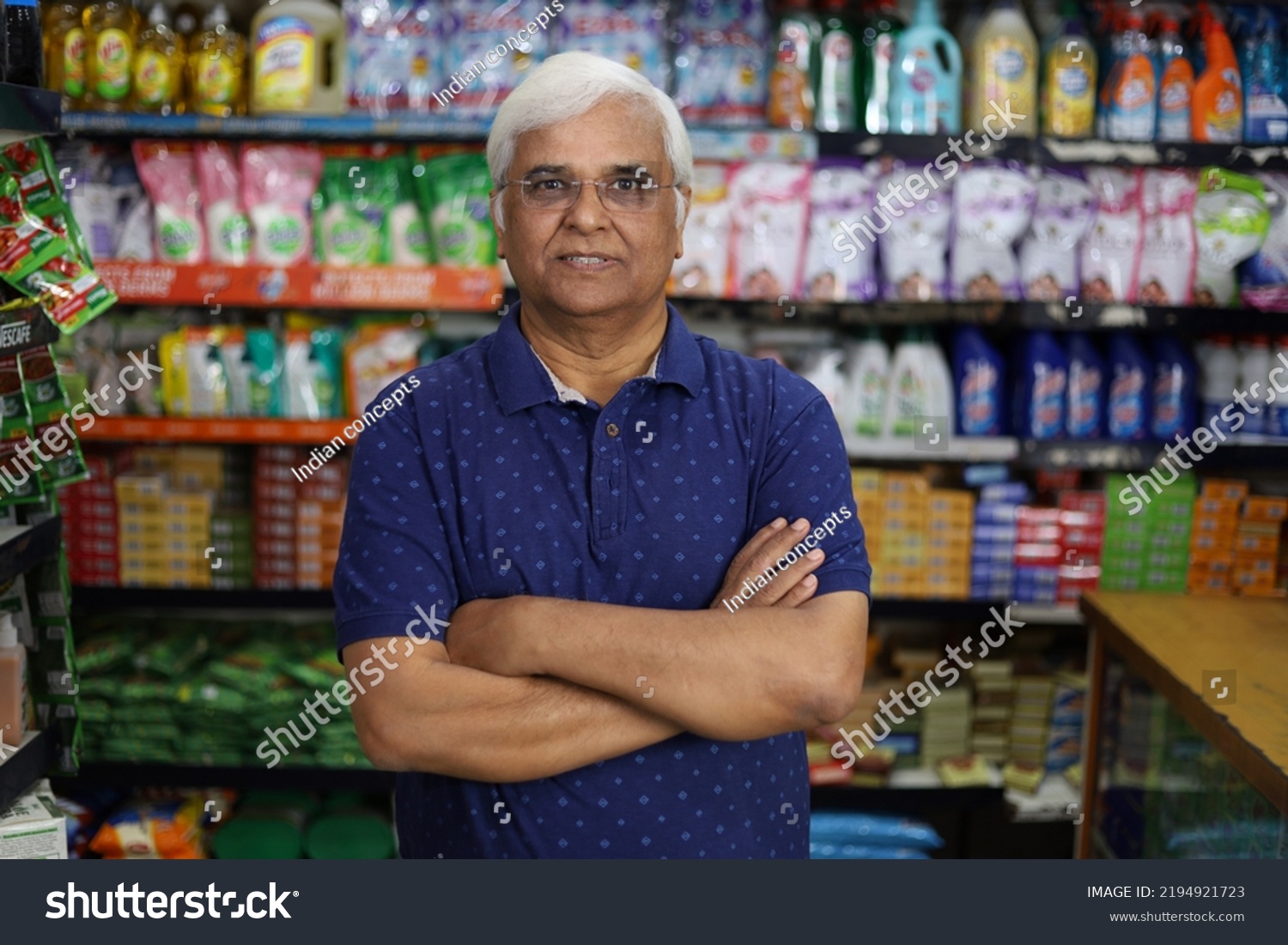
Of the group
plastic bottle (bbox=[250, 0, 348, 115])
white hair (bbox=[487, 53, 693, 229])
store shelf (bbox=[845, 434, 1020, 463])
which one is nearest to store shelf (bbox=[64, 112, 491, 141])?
plastic bottle (bbox=[250, 0, 348, 115])

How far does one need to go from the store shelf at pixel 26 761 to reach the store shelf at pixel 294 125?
5.49 ft

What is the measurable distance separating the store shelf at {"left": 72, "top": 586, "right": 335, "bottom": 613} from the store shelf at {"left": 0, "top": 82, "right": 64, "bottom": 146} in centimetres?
161

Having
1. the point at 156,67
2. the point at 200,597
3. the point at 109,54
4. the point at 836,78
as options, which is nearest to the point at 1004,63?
the point at 836,78

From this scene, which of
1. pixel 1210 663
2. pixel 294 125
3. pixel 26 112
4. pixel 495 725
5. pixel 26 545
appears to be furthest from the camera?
pixel 294 125

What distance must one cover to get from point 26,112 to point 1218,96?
2.83 m

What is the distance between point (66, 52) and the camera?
319 cm

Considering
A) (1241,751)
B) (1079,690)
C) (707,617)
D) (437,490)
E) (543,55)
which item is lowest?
(1079,690)

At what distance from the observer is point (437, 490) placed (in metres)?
1.55

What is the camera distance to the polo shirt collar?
1.59 metres

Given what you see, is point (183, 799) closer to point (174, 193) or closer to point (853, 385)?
point (174, 193)

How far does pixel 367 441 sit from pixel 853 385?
1.99m

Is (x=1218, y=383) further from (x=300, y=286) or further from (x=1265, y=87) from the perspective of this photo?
(x=300, y=286)

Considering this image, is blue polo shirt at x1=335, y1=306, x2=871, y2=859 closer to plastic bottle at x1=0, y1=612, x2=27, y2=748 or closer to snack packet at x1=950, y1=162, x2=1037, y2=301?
plastic bottle at x1=0, y1=612, x2=27, y2=748

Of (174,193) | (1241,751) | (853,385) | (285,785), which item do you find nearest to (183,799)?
(285,785)
